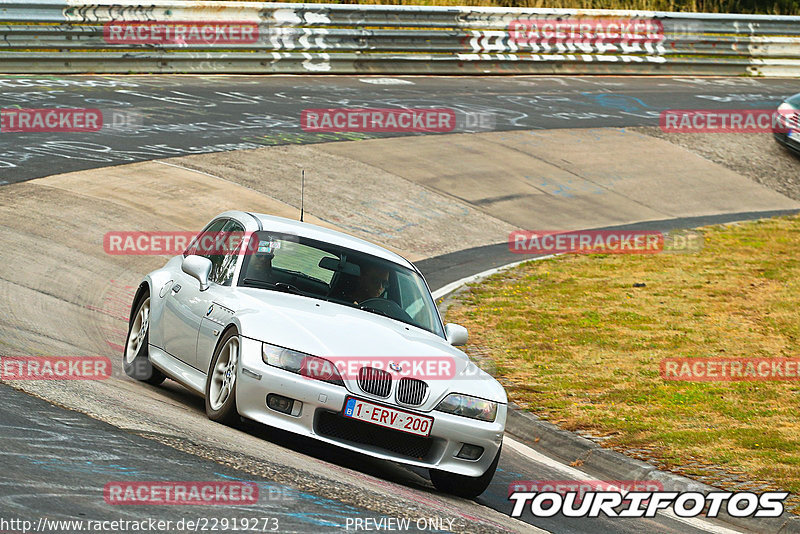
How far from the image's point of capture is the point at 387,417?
6.84m

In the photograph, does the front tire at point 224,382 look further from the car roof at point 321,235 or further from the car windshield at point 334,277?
the car roof at point 321,235

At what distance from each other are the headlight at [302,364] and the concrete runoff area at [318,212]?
50 cm

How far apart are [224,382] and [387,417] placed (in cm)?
116

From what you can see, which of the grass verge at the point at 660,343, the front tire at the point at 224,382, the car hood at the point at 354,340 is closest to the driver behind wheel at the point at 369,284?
the car hood at the point at 354,340

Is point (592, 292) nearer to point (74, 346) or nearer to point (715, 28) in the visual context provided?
point (74, 346)

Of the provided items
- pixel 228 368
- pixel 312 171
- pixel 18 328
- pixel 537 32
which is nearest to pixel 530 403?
pixel 228 368

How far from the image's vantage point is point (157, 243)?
47.1ft

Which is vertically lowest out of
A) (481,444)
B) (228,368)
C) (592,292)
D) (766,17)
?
(592,292)

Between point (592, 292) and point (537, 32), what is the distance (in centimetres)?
1575

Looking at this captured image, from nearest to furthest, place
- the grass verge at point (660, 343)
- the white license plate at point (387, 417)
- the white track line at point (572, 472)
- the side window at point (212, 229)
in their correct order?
the white license plate at point (387, 417)
the white track line at point (572, 472)
the grass verge at point (660, 343)
the side window at point (212, 229)

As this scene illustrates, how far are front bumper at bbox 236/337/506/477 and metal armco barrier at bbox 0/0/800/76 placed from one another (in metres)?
17.1

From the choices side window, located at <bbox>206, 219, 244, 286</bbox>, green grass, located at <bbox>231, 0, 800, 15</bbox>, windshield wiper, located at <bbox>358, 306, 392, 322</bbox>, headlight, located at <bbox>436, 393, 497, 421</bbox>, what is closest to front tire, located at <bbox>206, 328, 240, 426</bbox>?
side window, located at <bbox>206, 219, 244, 286</bbox>

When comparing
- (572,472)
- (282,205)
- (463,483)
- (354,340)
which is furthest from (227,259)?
(282,205)

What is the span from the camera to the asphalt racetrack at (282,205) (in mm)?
5898
